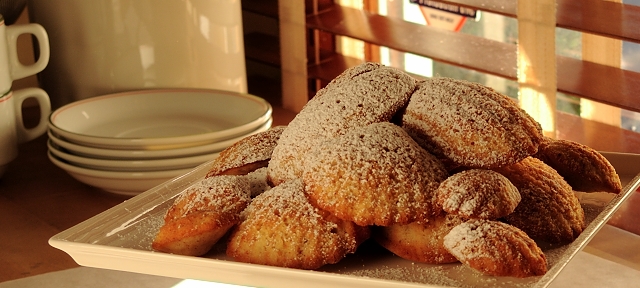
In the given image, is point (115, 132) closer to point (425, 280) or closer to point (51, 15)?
point (51, 15)

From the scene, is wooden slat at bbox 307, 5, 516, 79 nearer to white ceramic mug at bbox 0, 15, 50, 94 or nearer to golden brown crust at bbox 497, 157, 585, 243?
white ceramic mug at bbox 0, 15, 50, 94

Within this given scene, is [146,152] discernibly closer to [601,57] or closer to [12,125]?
[12,125]

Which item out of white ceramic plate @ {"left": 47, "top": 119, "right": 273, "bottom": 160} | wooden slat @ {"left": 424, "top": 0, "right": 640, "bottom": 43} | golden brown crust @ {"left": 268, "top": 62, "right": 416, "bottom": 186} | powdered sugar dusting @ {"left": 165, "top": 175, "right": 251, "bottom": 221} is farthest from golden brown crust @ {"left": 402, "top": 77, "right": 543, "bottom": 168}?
wooden slat @ {"left": 424, "top": 0, "right": 640, "bottom": 43}

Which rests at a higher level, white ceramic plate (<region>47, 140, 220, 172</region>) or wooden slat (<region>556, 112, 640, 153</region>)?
white ceramic plate (<region>47, 140, 220, 172</region>)

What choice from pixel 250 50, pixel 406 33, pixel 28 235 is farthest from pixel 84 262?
pixel 250 50

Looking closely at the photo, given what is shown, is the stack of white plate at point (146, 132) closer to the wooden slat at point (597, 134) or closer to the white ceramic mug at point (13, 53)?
the white ceramic mug at point (13, 53)

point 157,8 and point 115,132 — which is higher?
point 157,8
